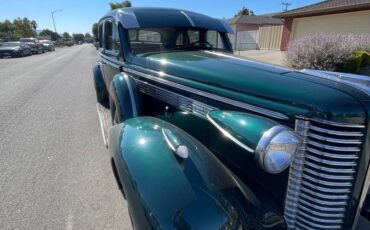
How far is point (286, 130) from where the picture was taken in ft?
4.70

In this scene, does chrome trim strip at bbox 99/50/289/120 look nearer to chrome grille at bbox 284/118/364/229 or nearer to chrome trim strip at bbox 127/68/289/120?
chrome trim strip at bbox 127/68/289/120

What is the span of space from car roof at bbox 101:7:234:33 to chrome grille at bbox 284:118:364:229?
2332 mm

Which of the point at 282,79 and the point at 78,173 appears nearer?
the point at 282,79

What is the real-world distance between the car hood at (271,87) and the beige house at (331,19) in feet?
49.0

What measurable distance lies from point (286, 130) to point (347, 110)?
326mm

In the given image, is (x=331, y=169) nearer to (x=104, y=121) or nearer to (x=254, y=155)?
(x=254, y=155)

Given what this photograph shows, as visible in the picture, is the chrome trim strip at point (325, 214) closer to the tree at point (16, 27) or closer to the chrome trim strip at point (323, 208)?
the chrome trim strip at point (323, 208)

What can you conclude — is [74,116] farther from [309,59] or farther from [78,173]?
[309,59]

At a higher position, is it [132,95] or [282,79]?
[282,79]

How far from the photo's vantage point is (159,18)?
338 cm

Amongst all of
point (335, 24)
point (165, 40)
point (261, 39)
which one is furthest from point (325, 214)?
point (261, 39)

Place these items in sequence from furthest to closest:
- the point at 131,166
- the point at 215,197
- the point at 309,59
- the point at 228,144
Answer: the point at 309,59, the point at 228,144, the point at 131,166, the point at 215,197

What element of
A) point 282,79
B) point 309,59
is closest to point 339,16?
point 309,59

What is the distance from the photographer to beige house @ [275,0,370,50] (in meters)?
14.3
